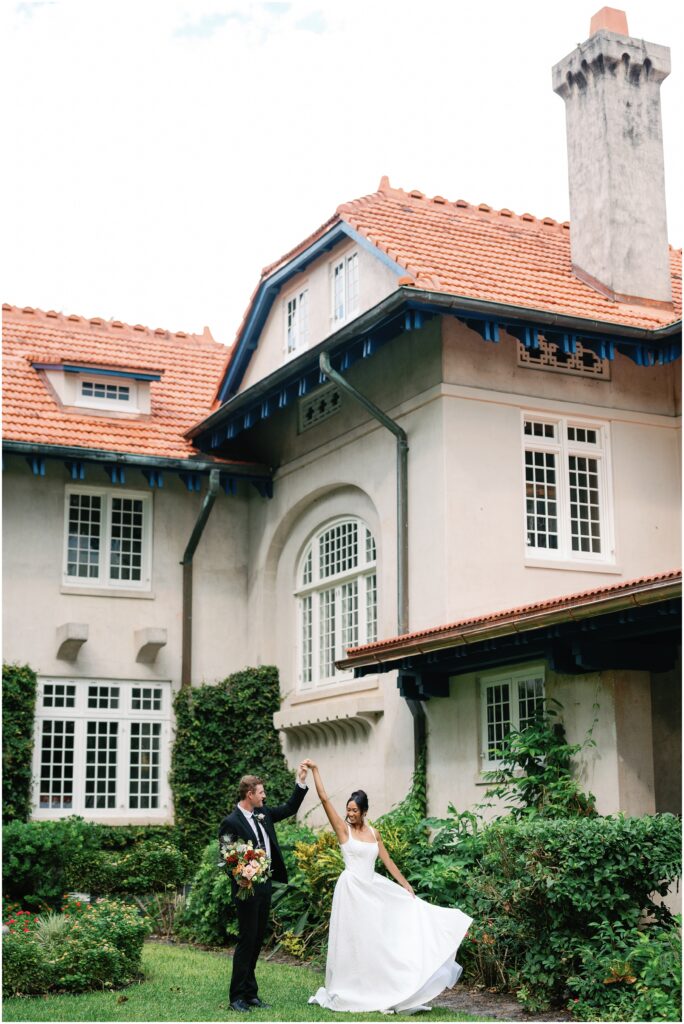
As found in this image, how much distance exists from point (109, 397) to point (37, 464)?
246 cm

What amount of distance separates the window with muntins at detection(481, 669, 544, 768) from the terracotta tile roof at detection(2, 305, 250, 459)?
7.92 meters

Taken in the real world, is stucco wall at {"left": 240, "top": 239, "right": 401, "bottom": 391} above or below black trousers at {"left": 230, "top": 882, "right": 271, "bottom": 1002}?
above

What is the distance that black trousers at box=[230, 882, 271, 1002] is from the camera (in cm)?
1143

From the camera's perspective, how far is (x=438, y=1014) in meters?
11.4

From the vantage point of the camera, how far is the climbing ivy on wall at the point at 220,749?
2105cm

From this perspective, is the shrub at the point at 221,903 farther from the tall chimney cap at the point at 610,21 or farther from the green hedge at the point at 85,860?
the tall chimney cap at the point at 610,21

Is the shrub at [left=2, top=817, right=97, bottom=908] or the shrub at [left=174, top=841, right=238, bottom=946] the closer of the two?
the shrub at [left=174, top=841, right=238, bottom=946]

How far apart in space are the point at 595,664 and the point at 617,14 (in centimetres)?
1115

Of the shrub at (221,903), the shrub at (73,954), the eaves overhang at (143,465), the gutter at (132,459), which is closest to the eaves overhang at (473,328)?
the gutter at (132,459)

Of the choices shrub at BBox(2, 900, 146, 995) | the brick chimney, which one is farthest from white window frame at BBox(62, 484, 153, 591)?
shrub at BBox(2, 900, 146, 995)

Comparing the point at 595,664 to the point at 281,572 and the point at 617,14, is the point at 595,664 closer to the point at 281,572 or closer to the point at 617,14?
the point at 281,572

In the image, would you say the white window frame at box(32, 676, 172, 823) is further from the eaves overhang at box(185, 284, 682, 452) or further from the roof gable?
the eaves overhang at box(185, 284, 682, 452)

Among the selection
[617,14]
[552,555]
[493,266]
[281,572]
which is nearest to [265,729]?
[281,572]

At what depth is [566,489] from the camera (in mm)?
18281
